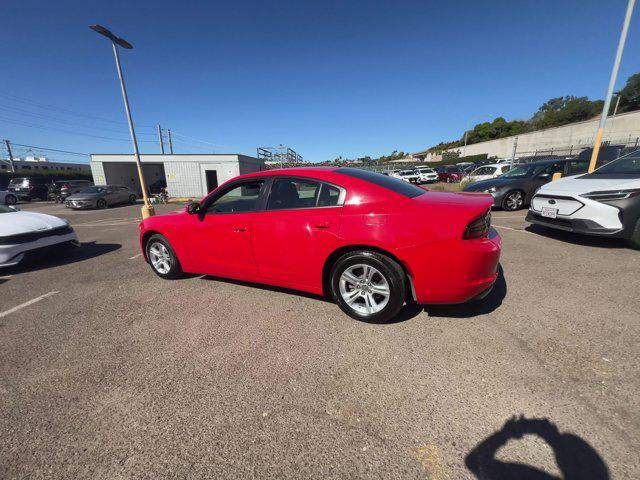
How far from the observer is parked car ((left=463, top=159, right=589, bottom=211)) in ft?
26.1

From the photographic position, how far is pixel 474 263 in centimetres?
235

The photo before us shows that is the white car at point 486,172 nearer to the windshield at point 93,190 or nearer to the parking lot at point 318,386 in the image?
the parking lot at point 318,386

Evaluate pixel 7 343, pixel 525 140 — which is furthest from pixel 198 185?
pixel 525 140

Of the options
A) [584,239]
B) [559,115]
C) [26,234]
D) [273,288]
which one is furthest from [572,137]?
[26,234]

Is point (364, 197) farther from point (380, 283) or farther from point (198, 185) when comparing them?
point (198, 185)

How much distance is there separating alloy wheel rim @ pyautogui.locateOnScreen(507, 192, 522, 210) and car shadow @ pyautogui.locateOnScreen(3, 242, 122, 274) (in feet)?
34.3

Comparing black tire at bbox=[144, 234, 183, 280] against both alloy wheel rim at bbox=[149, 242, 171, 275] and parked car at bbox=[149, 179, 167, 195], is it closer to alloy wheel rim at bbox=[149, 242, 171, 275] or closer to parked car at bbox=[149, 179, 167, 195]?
alloy wheel rim at bbox=[149, 242, 171, 275]

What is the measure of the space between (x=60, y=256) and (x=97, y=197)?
13.1 m

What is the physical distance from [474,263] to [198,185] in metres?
24.1

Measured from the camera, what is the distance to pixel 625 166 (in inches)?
192

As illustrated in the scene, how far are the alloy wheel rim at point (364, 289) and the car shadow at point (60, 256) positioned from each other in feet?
18.4

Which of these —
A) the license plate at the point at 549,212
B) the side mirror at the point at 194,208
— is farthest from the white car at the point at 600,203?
the side mirror at the point at 194,208

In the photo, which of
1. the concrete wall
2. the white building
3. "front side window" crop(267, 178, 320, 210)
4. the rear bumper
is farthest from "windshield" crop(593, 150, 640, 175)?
the concrete wall

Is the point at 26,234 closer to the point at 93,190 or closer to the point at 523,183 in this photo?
the point at 523,183
